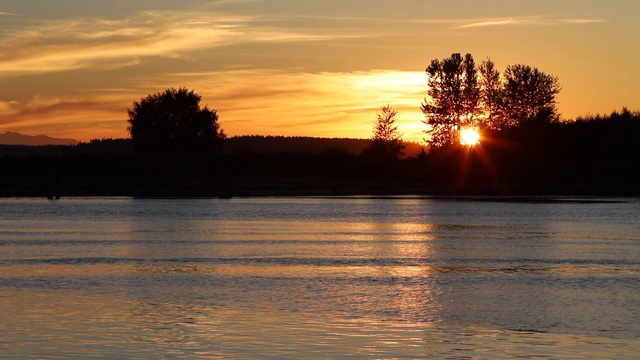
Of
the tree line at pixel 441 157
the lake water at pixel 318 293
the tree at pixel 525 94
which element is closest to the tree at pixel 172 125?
the tree line at pixel 441 157

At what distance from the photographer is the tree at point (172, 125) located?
128 meters

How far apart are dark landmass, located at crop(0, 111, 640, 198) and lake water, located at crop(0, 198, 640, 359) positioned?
2132 inches

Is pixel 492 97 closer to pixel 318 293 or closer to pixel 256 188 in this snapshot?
pixel 256 188

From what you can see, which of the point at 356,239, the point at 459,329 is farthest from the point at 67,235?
the point at 459,329

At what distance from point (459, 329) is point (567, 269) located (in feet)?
37.0

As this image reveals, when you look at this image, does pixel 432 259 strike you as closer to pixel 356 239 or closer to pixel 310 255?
pixel 310 255

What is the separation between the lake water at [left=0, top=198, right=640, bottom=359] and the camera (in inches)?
650

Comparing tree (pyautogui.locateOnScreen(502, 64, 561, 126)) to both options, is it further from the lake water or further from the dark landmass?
the lake water

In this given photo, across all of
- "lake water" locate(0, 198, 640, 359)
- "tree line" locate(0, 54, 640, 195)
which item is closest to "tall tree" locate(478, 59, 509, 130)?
"tree line" locate(0, 54, 640, 195)

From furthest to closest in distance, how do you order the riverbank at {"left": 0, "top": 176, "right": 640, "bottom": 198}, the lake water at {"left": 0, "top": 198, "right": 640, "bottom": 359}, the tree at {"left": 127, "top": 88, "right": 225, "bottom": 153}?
1. the tree at {"left": 127, "top": 88, "right": 225, "bottom": 153}
2. the riverbank at {"left": 0, "top": 176, "right": 640, "bottom": 198}
3. the lake water at {"left": 0, "top": 198, "right": 640, "bottom": 359}

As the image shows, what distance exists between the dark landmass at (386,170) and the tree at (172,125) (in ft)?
36.2

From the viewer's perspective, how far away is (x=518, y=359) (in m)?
15.3

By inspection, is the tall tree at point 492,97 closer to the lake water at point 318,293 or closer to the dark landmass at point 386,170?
the dark landmass at point 386,170

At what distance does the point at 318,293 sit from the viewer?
2292cm
